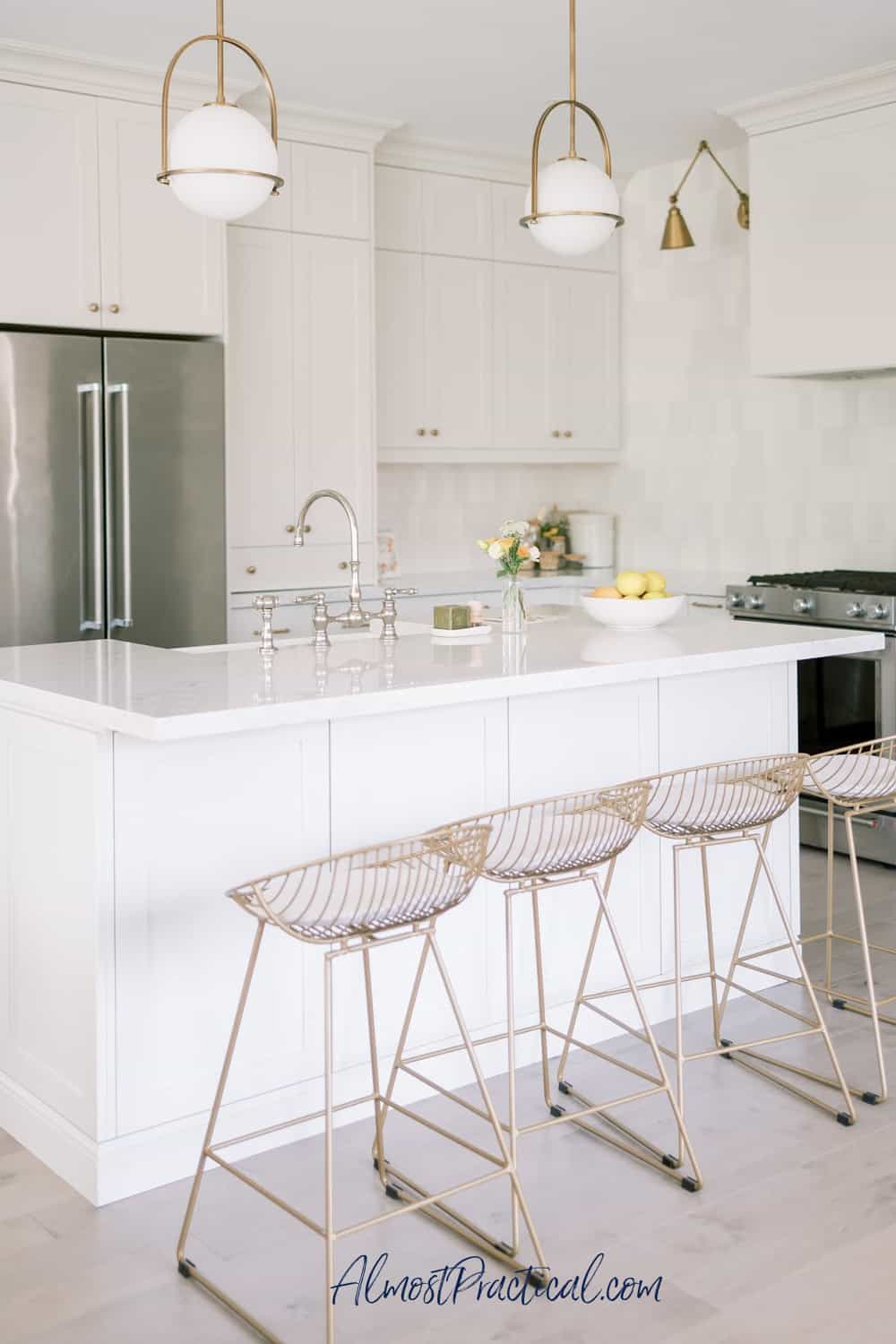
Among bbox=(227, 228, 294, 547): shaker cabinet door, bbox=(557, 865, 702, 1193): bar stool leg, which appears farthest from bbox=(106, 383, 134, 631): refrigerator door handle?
bbox=(557, 865, 702, 1193): bar stool leg

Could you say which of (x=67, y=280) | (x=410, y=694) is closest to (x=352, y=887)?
(x=410, y=694)

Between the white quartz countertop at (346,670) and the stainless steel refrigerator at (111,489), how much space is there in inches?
45.6

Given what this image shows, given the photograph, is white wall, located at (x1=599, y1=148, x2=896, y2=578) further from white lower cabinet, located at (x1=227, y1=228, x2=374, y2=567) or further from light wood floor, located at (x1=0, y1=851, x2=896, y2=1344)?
light wood floor, located at (x1=0, y1=851, x2=896, y2=1344)

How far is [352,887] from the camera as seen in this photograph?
7.60 feet

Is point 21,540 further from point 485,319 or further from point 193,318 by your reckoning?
point 485,319

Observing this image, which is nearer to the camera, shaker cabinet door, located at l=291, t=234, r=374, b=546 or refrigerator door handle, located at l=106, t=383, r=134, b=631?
refrigerator door handle, located at l=106, t=383, r=134, b=631

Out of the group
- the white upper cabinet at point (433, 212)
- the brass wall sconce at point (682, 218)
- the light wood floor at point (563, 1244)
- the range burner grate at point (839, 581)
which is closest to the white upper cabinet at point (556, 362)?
the white upper cabinet at point (433, 212)

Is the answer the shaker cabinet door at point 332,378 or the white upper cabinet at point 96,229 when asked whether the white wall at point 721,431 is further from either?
the white upper cabinet at point 96,229

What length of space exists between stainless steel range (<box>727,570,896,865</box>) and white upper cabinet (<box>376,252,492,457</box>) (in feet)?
4.91

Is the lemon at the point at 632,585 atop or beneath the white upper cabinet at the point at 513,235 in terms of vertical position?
beneath

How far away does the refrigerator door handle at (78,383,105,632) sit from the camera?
14.9 feet

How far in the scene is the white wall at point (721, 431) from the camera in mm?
5594

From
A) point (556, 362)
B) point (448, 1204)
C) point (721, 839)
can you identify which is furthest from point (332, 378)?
point (448, 1204)

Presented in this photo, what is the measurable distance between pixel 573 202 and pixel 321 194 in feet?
7.76
